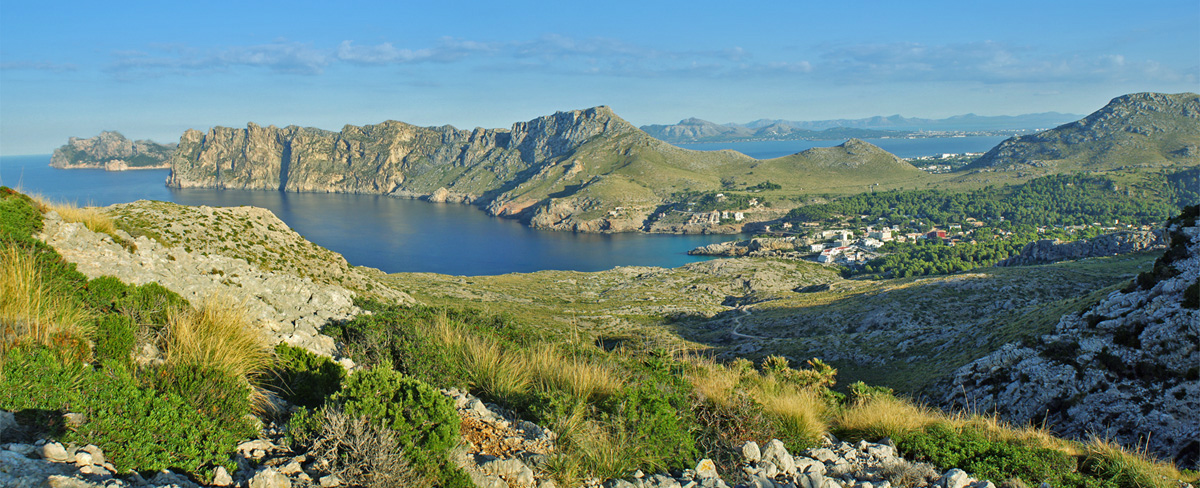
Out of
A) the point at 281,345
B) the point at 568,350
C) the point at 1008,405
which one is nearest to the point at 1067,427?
the point at 1008,405

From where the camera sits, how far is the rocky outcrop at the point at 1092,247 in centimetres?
4904

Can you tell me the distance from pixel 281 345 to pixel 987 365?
13.7m

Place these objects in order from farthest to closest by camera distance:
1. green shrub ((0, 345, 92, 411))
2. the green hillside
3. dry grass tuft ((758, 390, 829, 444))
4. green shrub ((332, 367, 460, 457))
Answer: the green hillside, dry grass tuft ((758, 390, 829, 444)), green shrub ((332, 367, 460, 457)), green shrub ((0, 345, 92, 411))

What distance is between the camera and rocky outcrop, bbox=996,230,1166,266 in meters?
49.0

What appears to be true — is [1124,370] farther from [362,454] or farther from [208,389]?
[208,389]

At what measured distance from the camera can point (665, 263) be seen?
106625mm

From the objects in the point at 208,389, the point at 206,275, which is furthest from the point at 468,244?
the point at 208,389

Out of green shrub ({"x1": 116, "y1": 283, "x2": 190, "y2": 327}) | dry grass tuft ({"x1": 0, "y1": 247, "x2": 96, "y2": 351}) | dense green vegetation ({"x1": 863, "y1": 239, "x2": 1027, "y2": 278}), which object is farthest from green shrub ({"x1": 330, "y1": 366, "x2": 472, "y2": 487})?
dense green vegetation ({"x1": 863, "y1": 239, "x2": 1027, "y2": 278})

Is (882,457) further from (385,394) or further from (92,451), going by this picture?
(92,451)

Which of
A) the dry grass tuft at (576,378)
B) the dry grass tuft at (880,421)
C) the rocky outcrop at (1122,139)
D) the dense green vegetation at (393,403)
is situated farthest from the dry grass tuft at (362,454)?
the rocky outcrop at (1122,139)

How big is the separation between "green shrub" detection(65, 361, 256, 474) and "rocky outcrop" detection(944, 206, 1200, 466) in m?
11.1

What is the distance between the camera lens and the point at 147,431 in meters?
4.01

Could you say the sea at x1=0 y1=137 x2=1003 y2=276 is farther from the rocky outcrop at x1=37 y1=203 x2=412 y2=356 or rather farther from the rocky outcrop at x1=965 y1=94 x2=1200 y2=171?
the rocky outcrop at x1=965 y1=94 x2=1200 y2=171

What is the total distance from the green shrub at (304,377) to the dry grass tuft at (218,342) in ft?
0.58
